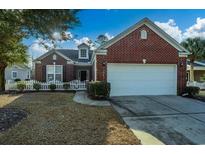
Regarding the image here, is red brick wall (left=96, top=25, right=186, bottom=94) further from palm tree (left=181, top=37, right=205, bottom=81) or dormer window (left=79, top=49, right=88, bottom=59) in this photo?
palm tree (left=181, top=37, right=205, bottom=81)

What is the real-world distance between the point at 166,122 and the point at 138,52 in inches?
256

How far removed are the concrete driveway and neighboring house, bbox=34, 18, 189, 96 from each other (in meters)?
2.95

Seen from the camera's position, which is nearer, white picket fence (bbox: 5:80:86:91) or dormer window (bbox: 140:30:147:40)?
dormer window (bbox: 140:30:147:40)

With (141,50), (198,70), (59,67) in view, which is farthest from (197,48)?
(59,67)

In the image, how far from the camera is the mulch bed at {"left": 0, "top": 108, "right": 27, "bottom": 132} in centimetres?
644

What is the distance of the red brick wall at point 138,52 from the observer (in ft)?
41.2

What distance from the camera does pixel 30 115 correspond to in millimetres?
7746

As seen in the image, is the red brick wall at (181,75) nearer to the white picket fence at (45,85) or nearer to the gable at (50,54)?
the white picket fence at (45,85)

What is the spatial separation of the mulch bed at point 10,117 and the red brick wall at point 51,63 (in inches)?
450

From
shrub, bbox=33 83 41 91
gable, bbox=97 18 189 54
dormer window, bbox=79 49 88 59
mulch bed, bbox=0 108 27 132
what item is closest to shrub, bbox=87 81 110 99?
gable, bbox=97 18 189 54
